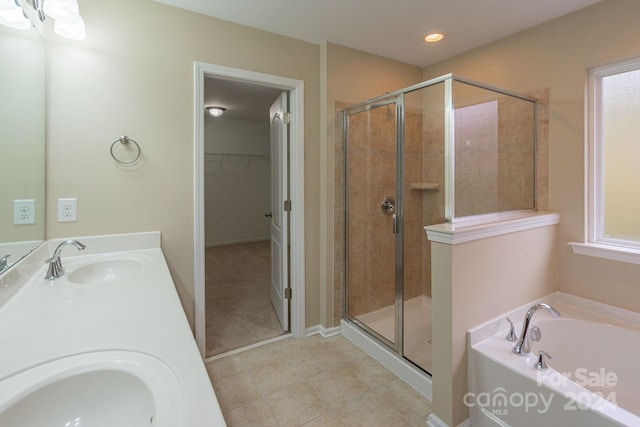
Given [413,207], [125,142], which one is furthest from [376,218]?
[125,142]

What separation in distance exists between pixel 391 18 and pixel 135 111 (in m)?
1.79

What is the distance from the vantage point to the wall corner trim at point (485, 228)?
1.55m

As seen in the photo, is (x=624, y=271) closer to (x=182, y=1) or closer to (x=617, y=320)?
(x=617, y=320)

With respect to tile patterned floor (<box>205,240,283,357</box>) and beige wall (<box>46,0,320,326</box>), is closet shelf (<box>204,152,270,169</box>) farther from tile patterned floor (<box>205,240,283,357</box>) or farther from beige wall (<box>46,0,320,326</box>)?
beige wall (<box>46,0,320,326</box>)

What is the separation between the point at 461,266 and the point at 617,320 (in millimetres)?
1218

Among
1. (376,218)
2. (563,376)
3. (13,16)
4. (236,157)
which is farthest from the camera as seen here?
(236,157)

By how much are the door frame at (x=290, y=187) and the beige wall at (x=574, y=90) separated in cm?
171

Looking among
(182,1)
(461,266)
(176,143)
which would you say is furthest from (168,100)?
(461,266)

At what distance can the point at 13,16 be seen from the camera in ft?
4.10

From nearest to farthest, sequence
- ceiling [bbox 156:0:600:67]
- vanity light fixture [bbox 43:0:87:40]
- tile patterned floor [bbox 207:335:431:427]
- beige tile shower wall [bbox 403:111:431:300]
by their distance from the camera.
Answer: vanity light fixture [bbox 43:0:87:40] → tile patterned floor [bbox 207:335:431:427] → ceiling [bbox 156:0:600:67] → beige tile shower wall [bbox 403:111:431:300]

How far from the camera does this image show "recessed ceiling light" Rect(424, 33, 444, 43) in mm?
2396

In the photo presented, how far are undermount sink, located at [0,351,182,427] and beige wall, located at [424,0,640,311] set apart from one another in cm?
251

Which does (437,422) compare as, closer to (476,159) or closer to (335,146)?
A: (476,159)

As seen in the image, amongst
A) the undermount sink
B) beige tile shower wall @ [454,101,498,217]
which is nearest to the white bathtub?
beige tile shower wall @ [454,101,498,217]
